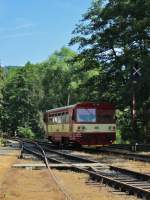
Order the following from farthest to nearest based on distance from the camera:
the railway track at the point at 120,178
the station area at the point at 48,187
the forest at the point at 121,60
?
the forest at the point at 121,60 < the railway track at the point at 120,178 < the station area at the point at 48,187

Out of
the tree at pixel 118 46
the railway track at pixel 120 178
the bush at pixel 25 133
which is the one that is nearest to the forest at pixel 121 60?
the tree at pixel 118 46

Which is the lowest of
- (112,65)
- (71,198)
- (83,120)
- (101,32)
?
(71,198)

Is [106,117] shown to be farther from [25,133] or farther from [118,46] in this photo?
[25,133]

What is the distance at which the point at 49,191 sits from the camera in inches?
585

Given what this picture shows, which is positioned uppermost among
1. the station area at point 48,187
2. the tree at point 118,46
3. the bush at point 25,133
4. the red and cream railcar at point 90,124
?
the tree at point 118,46

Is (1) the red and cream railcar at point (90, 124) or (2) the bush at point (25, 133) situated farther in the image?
(2) the bush at point (25, 133)

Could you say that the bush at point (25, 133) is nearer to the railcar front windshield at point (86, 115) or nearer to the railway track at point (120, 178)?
the railcar front windshield at point (86, 115)

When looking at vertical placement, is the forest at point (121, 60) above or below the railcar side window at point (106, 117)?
above

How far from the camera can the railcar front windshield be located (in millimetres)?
36562

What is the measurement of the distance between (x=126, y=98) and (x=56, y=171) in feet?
64.9

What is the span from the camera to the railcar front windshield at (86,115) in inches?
1439

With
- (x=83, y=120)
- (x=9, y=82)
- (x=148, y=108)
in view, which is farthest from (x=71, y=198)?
(x=9, y=82)

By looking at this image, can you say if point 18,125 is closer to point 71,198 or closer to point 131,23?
point 131,23

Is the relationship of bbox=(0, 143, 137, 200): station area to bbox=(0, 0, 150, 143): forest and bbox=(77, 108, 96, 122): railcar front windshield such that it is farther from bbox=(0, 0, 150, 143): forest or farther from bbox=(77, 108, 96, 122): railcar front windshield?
bbox=(0, 0, 150, 143): forest
